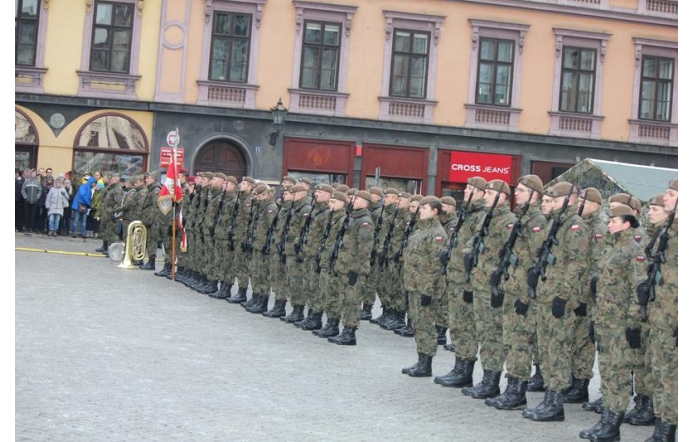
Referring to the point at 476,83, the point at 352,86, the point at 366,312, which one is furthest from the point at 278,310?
the point at 476,83

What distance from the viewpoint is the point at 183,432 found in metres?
8.80

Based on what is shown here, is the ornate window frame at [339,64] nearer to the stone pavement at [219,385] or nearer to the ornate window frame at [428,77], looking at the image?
the ornate window frame at [428,77]

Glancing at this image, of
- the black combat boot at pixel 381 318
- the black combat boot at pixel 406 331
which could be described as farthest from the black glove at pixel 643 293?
the black combat boot at pixel 381 318

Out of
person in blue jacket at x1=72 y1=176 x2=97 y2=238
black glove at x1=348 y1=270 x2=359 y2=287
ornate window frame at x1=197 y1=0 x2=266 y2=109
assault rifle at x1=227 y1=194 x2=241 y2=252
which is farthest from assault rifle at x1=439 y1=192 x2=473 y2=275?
ornate window frame at x1=197 y1=0 x2=266 y2=109

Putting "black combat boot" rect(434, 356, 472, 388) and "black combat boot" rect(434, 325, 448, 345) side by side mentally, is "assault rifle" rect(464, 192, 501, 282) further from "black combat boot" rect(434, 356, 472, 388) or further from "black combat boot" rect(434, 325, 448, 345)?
"black combat boot" rect(434, 325, 448, 345)

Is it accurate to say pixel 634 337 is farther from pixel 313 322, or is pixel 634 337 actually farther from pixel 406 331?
pixel 313 322

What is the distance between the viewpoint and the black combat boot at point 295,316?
16.7 metres

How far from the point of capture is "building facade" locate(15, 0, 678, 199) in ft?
107

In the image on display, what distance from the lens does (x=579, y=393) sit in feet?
38.5

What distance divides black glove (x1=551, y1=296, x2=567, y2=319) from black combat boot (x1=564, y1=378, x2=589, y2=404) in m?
1.70

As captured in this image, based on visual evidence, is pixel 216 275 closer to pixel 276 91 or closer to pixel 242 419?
pixel 242 419

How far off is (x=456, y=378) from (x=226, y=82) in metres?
22.0

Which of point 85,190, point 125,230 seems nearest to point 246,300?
point 125,230

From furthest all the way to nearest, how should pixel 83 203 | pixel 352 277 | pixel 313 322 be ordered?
pixel 83 203 → pixel 313 322 → pixel 352 277
